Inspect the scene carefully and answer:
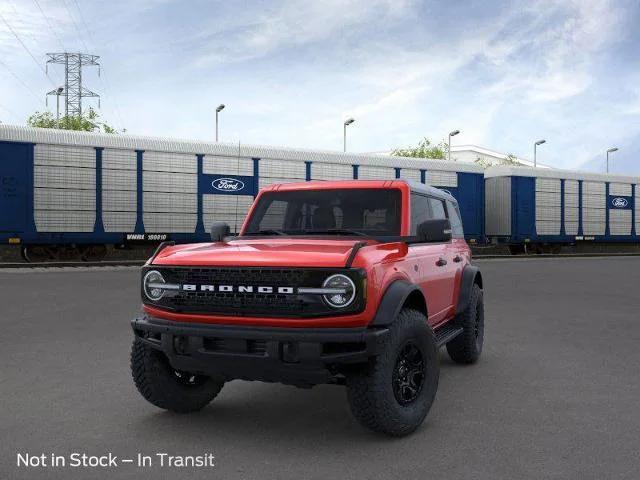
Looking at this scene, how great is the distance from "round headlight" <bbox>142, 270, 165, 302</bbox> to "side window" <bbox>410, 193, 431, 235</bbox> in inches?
81.4

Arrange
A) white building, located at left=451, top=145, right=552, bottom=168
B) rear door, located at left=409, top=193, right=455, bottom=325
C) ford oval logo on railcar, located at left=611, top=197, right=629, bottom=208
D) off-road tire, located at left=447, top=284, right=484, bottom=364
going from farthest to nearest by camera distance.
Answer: white building, located at left=451, top=145, right=552, bottom=168, ford oval logo on railcar, located at left=611, top=197, right=629, bottom=208, off-road tire, located at left=447, top=284, right=484, bottom=364, rear door, located at left=409, top=193, right=455, bottom=325

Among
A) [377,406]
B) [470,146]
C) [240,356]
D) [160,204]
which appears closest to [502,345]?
[377,406]

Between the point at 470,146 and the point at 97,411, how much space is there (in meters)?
91.0

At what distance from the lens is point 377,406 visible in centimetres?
395

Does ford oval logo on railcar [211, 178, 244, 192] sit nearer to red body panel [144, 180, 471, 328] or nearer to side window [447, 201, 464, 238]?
side window [447, 201, 464, 238]

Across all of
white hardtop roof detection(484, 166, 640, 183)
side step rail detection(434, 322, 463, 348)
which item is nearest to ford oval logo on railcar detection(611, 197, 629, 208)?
white hardtop roof detection(484, 166, 640, 183)

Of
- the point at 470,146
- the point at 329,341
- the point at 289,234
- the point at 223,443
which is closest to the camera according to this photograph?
the point at 329,341

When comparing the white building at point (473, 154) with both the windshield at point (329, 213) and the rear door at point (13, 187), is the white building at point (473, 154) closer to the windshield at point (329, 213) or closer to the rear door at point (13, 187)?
the rear door at point (13, 187)

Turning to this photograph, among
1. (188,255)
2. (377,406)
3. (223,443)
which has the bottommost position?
(223,443)

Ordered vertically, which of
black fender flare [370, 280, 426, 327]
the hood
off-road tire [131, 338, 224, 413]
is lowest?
off-road tire [131, 338, 224, 413]

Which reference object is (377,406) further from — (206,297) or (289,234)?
(289,234)

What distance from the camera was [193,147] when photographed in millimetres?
22344

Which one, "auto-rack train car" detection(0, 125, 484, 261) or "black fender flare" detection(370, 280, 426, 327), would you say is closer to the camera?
"black fender flare" detection(370, 280, 426, 327)

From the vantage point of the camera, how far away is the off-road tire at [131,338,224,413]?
4.51 meters
